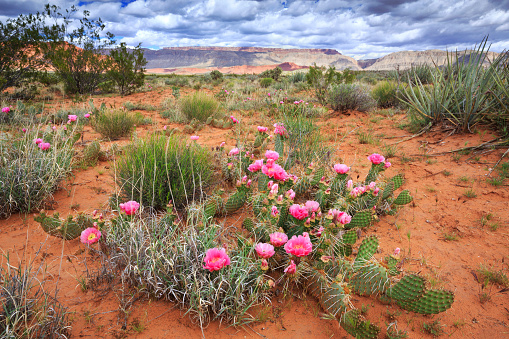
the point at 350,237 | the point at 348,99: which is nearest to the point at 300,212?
the point at 350,237

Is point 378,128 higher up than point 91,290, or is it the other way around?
point 378,128

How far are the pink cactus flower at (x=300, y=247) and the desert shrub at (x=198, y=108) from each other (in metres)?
6.09

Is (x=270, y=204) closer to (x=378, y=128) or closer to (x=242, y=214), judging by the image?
(x=242, y=214)

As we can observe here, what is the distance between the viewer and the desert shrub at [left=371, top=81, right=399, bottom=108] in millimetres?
9055

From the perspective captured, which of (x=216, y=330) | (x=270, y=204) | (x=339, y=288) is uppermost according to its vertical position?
(x=270, y=204)

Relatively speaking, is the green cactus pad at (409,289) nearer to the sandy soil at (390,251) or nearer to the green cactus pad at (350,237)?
the sandy soil at (390,251)

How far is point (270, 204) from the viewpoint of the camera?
2342mm

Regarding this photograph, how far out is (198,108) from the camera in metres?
7.37

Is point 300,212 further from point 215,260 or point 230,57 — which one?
point 230,57

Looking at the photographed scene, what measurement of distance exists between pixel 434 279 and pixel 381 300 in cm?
57

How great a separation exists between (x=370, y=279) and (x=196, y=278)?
4.04 feet

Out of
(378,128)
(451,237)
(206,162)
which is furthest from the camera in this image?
(378,128)

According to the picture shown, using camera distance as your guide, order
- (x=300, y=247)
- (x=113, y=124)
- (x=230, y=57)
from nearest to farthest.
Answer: (x=300, y=247)
(x=113, y=124)
(x=230, y=57)

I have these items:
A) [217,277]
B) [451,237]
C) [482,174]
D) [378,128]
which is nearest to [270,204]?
[217,277]
